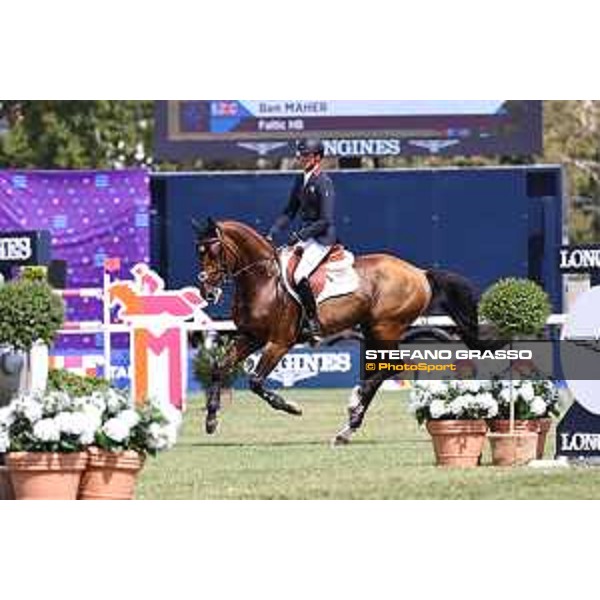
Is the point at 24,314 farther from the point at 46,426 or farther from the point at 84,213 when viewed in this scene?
the point at 84,213

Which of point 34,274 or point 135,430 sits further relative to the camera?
point 34,274

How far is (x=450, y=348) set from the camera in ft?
A: 46.8

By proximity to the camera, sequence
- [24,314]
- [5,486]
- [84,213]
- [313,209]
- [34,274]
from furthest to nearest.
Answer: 1. [84,213]
2. [313,209]
3. [34,274]
4. [24,314]
5. [5,486]

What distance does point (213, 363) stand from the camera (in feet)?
50.2

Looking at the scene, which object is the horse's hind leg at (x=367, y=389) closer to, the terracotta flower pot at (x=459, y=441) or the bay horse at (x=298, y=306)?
the bay horse at (x=298, y=306)

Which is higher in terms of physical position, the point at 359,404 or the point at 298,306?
the point at 298,306

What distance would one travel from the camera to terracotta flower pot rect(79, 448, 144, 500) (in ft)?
36.3

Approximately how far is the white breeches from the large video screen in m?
1.83

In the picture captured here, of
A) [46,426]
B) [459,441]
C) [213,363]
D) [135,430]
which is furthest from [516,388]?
[46,426]

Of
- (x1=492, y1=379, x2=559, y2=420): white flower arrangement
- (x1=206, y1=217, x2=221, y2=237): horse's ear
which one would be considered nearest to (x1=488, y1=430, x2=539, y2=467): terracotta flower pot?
(x1=492, y1=379, x2=559, y2=420): white flower arrangement

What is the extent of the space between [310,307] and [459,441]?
5.33 feet

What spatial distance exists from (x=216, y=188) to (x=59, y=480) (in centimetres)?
726
